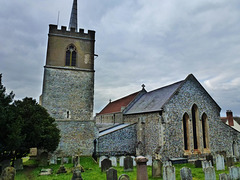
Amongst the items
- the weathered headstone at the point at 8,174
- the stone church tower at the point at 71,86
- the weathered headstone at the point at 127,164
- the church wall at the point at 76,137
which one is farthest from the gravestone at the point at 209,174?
the stone church tower at the point at 71,86

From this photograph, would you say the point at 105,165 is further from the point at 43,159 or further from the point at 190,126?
the point at 190,126

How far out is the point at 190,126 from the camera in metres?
15.3

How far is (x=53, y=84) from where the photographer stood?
17.3 metres

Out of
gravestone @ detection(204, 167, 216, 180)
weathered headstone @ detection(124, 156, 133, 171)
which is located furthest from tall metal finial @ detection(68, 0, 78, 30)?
gravestone @ detection(204, 167, 216, 180)

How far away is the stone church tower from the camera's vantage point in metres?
16.4

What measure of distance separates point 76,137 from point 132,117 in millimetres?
6704

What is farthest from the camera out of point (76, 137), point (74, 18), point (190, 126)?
point (74, 18)

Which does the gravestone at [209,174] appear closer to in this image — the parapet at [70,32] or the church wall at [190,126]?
the church wall at [190,126]

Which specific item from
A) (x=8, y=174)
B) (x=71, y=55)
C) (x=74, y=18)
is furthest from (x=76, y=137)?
(x=74, y=18)

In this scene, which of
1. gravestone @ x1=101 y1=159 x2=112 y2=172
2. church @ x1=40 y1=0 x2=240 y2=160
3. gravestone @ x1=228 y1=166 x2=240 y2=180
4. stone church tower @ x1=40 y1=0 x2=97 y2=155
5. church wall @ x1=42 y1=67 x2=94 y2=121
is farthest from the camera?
church wall @ x1=42 y1=67 x2=94 y2=121

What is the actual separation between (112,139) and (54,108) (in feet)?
21.7

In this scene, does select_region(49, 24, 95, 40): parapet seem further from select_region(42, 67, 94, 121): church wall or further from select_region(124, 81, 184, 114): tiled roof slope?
select_region(124, 81, 184, 114): tiled roof slope

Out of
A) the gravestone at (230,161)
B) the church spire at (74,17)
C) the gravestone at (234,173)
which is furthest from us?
the church spire at (74,17)

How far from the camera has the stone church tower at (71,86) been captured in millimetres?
16406
